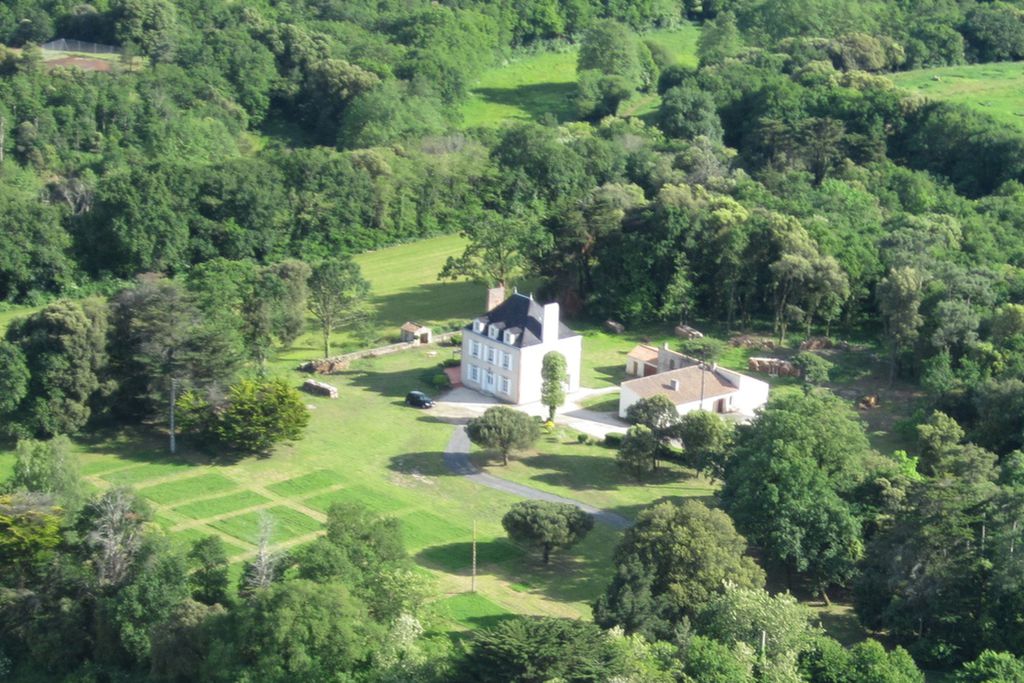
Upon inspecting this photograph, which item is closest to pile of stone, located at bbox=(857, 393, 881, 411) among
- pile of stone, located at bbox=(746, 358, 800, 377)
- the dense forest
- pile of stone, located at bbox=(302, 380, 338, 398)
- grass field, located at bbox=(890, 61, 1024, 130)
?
the dense forest

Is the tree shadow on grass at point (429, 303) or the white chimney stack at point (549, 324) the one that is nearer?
the white chimney stack at point (549, 324)

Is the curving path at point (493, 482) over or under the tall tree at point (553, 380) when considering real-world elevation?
under

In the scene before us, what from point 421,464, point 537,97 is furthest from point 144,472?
point 537,97

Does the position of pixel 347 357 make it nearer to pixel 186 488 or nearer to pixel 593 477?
pixel 186 488

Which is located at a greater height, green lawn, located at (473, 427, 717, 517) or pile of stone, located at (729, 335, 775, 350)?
pile of stone, located at (729, 335, 775, 350)

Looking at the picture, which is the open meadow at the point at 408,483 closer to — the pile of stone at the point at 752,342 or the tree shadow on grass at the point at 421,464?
the tree shadow on grass at the point at 421,464

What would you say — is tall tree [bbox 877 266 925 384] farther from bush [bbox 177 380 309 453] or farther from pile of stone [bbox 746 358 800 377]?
bush [bbox 177 380 309 453]

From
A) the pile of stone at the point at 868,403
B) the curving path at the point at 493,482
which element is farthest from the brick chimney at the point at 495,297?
the pile of stone at the point at 868,403

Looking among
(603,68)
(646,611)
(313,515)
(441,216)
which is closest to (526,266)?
(441,216)

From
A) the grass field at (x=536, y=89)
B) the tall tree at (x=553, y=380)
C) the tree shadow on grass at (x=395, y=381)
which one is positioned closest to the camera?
the tall tree at (x=553, y=380)
